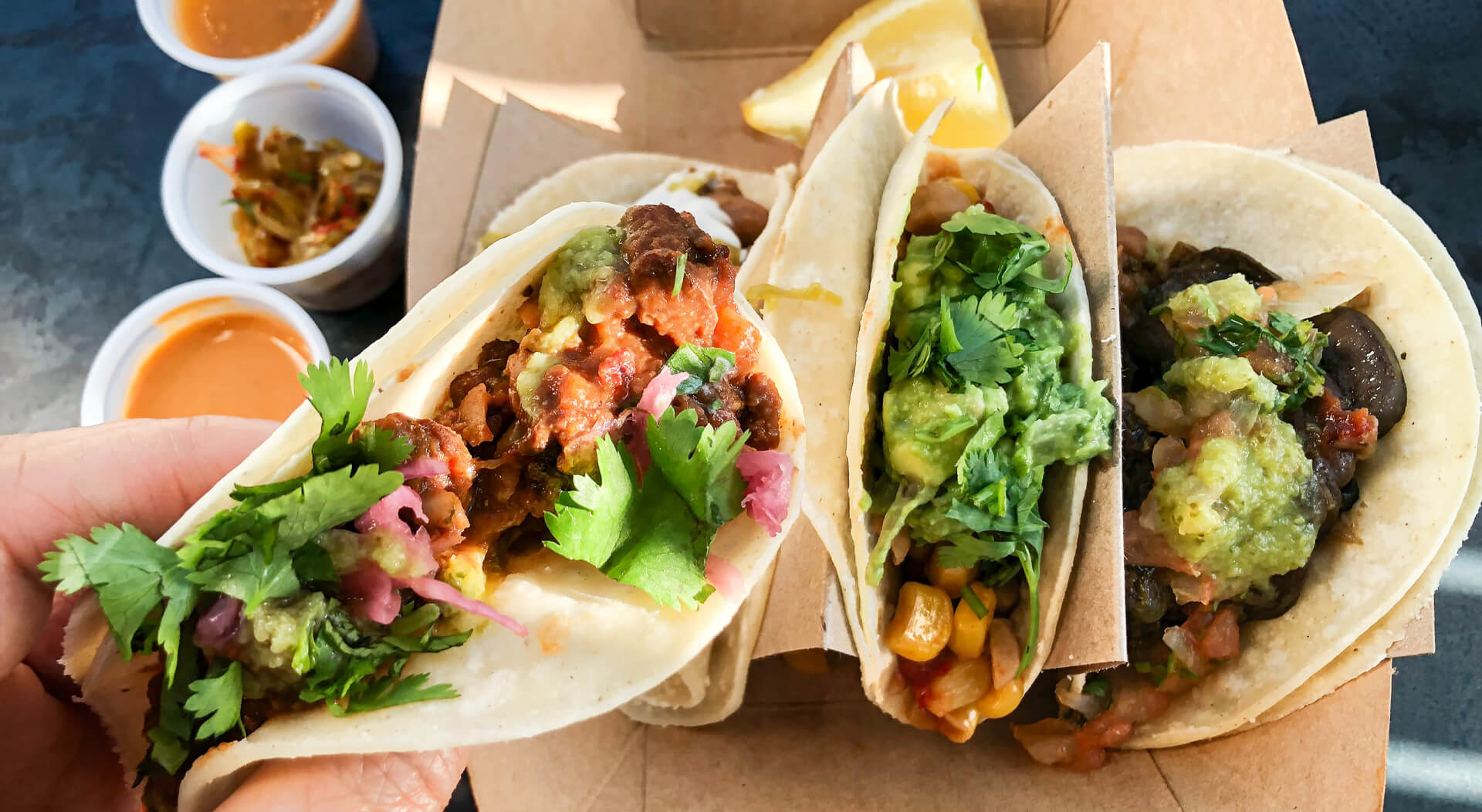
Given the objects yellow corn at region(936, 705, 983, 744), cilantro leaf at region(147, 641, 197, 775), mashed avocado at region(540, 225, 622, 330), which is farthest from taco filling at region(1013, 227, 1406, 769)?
cilantro leaf at region(147, 641, 197, 775)

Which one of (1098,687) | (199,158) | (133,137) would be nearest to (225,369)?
(199,158)

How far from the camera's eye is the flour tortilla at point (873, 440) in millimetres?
1993

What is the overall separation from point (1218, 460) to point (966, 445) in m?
0.57

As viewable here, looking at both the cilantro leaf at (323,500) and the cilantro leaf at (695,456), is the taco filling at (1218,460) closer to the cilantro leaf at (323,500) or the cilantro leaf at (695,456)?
the cilantro leaf at (695,456)

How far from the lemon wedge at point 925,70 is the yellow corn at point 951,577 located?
145 centimetres

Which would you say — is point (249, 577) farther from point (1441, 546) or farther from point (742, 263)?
point (1441, 546)

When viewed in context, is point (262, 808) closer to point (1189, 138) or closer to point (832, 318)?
point (832, 318)

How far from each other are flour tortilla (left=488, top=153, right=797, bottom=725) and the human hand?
0.64 meters

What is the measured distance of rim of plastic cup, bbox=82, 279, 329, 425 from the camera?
8.77ft

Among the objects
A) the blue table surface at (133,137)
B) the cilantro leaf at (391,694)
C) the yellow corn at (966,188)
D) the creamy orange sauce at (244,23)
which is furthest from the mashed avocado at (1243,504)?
the creamy orange sauce at (244,23)

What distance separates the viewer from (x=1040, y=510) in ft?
6.92

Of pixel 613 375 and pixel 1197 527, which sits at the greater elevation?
pixel 613 375

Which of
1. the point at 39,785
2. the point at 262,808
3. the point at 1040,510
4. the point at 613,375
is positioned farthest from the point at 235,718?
the point at 1040,510

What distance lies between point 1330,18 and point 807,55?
1850 mm
